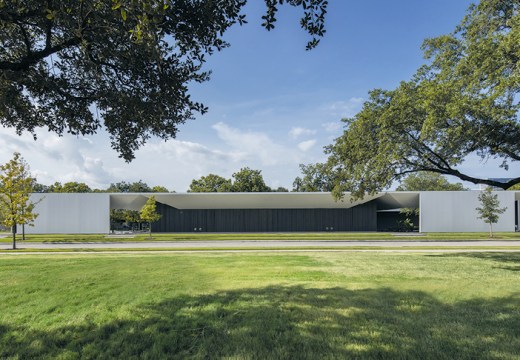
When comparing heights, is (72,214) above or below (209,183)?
below

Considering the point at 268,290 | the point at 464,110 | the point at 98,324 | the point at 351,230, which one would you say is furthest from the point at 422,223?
the point at 98,324

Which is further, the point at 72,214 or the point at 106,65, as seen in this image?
the point at 72,214

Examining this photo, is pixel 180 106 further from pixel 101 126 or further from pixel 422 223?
pixel 422 223

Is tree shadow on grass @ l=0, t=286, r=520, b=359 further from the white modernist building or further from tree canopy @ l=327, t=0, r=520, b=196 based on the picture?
the white modernist building

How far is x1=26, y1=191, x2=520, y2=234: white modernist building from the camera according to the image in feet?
135

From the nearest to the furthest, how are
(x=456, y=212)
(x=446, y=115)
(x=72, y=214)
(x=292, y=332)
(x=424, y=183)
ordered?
(x=292, y=332) → (x=446, y=115) → (x=72, y=214) → (x=456, y=212) → (x=424, y=183)

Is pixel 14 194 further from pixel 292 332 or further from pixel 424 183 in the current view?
pixel 424 183

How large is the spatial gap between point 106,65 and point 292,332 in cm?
529

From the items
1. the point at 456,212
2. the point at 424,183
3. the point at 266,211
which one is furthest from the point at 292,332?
the point at 424,183

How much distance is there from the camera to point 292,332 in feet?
15.3

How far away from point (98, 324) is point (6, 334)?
1203 mm

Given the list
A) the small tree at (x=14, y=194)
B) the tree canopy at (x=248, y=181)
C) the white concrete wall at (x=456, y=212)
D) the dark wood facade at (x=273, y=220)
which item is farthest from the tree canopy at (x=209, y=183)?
the small tree at (x=14, y=194)

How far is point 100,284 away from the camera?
8156 mm

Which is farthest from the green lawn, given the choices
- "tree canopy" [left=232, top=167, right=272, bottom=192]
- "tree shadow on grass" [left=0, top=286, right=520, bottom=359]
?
"tree canopy" [left=232, top=167, right=272, bottom=192]
